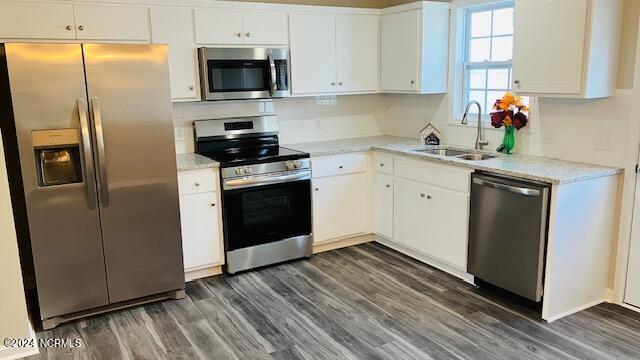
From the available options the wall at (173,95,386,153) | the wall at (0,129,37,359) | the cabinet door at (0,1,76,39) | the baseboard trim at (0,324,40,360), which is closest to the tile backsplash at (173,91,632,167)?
the wall at (173,95,386,153)

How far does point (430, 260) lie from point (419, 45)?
1844 millimetres

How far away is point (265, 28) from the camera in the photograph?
4281 millimetres

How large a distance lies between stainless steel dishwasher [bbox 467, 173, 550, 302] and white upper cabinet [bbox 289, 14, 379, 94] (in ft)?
5.64

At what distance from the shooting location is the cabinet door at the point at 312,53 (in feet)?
14.6

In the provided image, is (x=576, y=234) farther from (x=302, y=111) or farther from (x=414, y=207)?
(x=302, y=111)

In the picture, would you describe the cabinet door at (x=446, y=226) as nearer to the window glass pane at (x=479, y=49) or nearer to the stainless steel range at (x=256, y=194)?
the stainless steel range at (x=256, y=194)

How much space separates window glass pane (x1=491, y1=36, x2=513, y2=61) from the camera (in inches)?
162

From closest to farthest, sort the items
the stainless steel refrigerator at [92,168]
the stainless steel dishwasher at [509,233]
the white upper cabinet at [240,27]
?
the stainless steel refrigerator at [92,168]
the stainless steel dishwasher at [509,233]
the white upper cabinet at [240,27]

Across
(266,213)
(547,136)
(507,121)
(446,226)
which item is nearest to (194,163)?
(266,213)

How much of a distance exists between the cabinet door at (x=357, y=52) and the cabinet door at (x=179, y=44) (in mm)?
1359

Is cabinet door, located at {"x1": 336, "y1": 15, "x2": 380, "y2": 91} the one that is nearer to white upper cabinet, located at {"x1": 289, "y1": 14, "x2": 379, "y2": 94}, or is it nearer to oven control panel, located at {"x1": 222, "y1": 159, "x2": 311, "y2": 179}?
white upper cabinet, located at {"x1": 289, "y1": 14, "x2": 379, "y2": 94}

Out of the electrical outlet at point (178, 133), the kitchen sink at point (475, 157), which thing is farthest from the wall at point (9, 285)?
the kitchen sink at point (475, 157)

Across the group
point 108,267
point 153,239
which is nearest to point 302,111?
point 153,239

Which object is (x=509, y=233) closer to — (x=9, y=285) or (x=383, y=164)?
(x=383, y=164)
